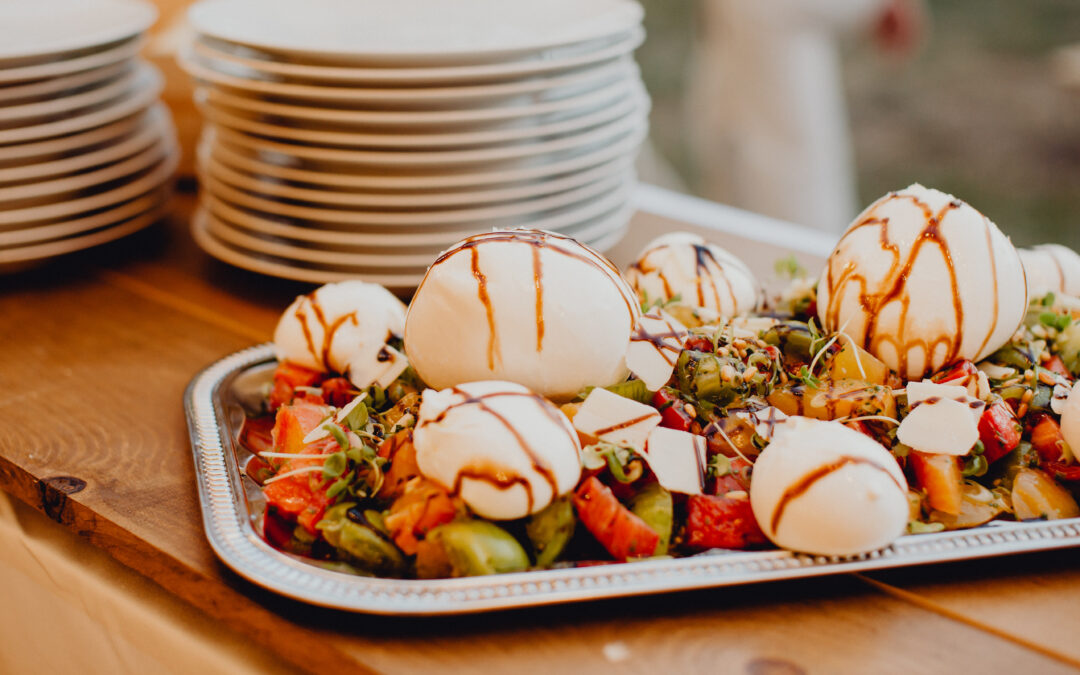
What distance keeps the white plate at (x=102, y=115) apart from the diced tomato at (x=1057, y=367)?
1.46 m

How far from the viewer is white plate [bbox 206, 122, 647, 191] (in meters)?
1.41

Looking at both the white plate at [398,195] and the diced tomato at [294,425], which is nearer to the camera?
the diced tomato at [294,425]

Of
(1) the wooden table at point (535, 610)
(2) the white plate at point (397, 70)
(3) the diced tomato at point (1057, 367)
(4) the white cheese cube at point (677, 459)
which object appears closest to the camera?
(1) the wooden table at point (535, 610)

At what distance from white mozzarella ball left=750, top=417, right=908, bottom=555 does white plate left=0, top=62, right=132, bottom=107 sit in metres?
1.30

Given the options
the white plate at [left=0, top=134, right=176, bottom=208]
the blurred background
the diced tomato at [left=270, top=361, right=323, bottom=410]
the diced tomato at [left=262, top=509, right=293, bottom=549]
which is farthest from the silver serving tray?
the blurred background

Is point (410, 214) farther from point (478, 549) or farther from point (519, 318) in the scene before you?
point (478, 549)

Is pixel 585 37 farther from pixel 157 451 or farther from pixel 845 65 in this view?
pixel 845 65

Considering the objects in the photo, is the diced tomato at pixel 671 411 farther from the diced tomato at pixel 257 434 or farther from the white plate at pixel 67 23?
the white plate at pixel 67 23

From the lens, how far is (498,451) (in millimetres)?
799

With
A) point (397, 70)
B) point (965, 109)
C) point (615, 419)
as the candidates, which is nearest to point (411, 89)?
point (397, 70)

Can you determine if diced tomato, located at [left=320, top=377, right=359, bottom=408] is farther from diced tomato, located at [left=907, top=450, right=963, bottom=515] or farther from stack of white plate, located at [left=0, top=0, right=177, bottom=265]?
stack of white plate, located at [left=0, top=0, right=177, bottom=265]

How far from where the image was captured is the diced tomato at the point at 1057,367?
1.07 metres

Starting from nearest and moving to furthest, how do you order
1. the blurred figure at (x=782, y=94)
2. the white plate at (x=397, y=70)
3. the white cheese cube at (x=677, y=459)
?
1. the white cheese cube at (x=677, y=459)
2. the white plate at (x=397, y=70)
3. the blurred figure at (x=782, y=94)

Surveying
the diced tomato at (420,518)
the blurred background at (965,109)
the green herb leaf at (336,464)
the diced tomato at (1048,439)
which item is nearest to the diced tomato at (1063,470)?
the diced tomato at (1048,439)
